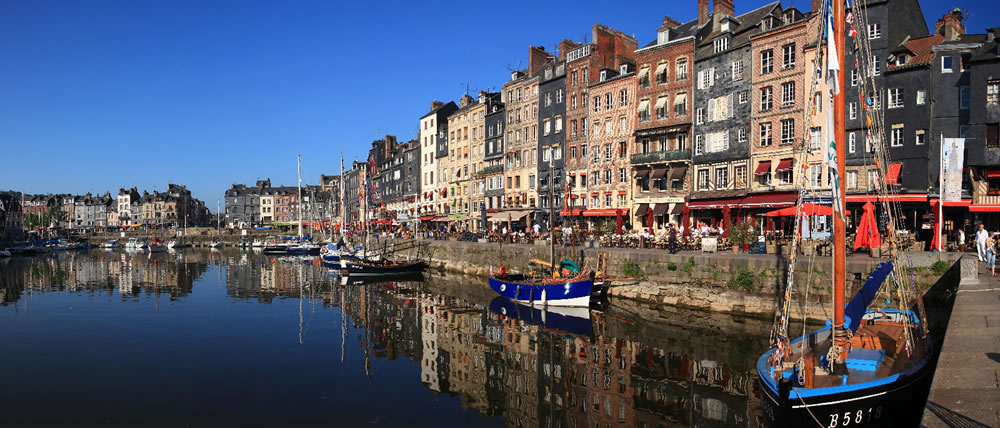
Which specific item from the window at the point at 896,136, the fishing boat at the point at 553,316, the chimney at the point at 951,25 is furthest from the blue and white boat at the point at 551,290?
the chimney at the point at 951,25

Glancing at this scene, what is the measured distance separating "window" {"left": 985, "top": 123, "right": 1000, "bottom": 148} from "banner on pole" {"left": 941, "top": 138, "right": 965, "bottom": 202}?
8.66 meters

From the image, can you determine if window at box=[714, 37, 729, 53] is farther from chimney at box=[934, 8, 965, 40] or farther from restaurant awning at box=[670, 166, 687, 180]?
chimney at box=[934, 8, 965, 40]

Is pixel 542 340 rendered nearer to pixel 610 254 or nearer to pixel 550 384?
pixel 550 384

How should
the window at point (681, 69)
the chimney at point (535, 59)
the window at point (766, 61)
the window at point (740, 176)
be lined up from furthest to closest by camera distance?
the chimney at point (535, 59) → the window at point (681, 69) → the window at point (740, 176) → the window at point (766, 61)

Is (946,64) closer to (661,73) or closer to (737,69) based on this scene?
(737,69)

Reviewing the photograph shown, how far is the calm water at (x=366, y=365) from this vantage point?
14.8m

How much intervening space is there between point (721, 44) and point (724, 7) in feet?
14.3

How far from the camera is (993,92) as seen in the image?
30.5m

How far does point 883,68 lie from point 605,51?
24.3m

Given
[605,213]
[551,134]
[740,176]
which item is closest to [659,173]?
[605,213]

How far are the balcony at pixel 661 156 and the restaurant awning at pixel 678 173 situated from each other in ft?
2.40

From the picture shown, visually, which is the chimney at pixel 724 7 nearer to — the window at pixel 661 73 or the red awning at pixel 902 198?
the window at pixel 661 73

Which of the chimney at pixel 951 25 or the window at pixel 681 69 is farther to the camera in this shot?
the window at pixel 681 69

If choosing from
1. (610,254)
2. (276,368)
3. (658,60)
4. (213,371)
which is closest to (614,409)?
(276,368)
